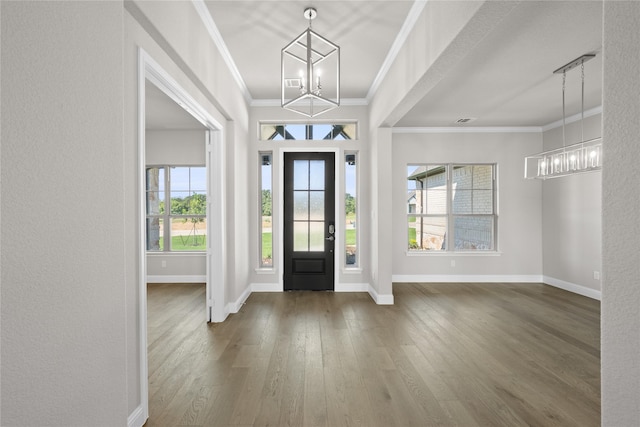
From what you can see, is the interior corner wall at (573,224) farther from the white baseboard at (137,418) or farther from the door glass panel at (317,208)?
the white baseboard at (137,418)

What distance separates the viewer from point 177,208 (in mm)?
6336

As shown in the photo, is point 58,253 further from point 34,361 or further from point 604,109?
point 604,109

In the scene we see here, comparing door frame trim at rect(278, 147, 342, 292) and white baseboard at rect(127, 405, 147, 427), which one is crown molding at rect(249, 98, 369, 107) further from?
white baseboard at rect(127, 405, 147, 427)

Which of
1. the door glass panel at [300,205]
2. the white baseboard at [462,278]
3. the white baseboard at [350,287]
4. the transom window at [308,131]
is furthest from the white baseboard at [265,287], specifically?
the transom window at [308,131]

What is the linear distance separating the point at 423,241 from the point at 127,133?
17.8ft

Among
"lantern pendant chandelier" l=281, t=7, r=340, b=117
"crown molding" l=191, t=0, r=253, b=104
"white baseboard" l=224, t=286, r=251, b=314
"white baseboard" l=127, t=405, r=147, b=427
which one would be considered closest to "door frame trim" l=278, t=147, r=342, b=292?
"lantern pendant chandelier" l=281, t=7, r=340, b=117

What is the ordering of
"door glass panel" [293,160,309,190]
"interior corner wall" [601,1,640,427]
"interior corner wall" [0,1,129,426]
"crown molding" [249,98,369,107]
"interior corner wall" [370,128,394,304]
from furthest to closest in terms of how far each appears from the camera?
"door glass panel" [293,160,309,190]
"crown molding" [249,98,369,107]
"interior corner wall" [370,128,394,304]
"interior corner wall" [0,1,129,426]
"interior corner wall" [601,1,640,427]

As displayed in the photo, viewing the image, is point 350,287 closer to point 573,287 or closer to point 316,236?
point 316,236

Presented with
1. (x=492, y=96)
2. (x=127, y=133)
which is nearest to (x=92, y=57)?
(x=127, y=133)

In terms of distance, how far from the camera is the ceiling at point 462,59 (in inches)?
111

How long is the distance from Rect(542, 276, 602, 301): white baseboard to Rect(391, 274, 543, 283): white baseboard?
0.20 meters

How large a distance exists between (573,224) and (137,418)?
20.8 ft

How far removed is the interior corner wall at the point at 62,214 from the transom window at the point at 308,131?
3.82 meters

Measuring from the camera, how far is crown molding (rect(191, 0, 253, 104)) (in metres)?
2.80
